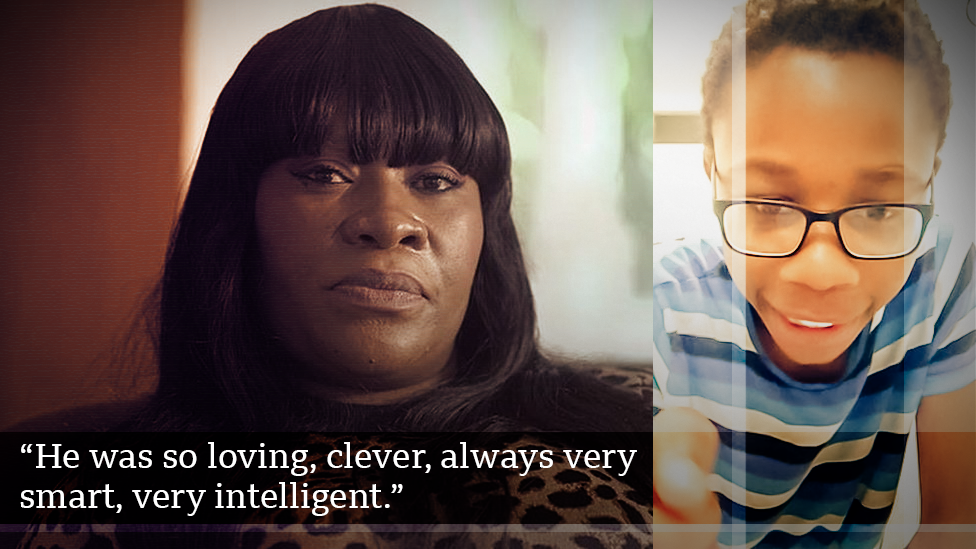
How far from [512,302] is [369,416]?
49 cm

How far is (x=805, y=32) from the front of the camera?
83.0 inches

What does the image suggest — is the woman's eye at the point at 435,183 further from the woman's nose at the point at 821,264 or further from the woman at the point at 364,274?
the woman's nose at the point at 821,264

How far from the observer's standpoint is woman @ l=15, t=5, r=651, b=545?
2037mm

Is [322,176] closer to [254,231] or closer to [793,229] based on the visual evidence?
[254,231]

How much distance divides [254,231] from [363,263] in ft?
1.01

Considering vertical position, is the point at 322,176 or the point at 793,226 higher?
the point at 322,176

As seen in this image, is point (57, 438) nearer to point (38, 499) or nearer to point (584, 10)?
point (38, 499)

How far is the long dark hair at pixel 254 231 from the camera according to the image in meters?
2.05

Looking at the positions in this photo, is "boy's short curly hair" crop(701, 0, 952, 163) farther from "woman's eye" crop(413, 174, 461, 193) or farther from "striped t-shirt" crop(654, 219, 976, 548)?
"woman's eye" crop(413, 174, 461, 193)

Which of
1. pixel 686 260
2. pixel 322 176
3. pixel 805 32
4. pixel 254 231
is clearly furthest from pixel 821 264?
pixel 254 231

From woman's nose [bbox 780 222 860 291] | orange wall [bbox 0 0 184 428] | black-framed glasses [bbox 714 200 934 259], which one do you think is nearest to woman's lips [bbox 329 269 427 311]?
orange wall [bbox 0 0 184 428]

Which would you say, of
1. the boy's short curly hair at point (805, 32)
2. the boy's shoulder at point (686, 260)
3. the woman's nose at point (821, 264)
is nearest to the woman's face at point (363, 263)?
the boy's shoulder at point (686, 260)

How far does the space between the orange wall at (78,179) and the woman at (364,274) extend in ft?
0.43

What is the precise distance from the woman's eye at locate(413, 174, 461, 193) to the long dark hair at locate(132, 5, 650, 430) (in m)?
0.05
